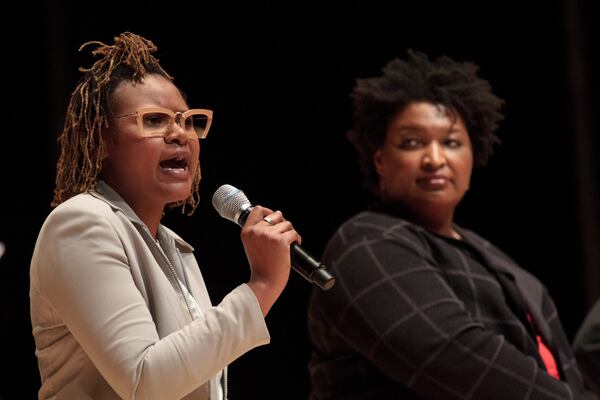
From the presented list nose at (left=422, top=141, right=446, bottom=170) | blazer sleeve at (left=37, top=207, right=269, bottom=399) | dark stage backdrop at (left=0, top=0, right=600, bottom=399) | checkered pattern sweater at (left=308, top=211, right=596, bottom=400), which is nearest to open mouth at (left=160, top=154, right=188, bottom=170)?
blazer sleeve at (left=37, top=207, right=269, bottom=399)

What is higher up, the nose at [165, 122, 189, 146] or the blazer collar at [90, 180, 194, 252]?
the nose at [165, 122, 189, 146]

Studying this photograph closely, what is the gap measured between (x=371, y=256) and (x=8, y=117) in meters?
1.24

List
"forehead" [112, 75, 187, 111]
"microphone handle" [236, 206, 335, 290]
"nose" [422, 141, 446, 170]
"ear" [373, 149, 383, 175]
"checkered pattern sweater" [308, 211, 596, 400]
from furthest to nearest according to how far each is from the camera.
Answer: "ear" [373, 149, 383, 175]
"nose" [422, 141, 446, 170]
"checkered pattern sweater" [308, 211, 596, 400]
"forehead" [112, 75, 187, 111]
"microphone handle" [236, 206, 335, 290]

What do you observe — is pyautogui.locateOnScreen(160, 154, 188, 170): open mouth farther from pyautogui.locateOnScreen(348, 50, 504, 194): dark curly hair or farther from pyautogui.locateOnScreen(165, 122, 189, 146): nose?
pyautogui.locateOnScreen(348, 50, 504, 194): dark curly hair

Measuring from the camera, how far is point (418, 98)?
8.82ft

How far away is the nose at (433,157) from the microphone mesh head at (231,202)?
114cm

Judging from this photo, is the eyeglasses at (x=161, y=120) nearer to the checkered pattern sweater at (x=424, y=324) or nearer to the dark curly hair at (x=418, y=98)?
the checkered pattern sweater at (x=424, y=324)

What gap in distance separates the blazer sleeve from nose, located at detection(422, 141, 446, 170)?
4.30 ft

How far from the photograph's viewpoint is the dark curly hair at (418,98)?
271 cm

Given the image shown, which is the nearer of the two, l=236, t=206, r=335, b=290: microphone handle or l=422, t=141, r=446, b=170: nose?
l=236, t=206, r=335, b=290: microphone handle

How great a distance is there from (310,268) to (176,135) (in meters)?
0.32

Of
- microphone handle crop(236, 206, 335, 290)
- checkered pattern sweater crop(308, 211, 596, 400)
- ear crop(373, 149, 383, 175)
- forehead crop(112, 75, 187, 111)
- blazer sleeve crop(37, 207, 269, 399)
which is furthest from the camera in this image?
ear crop(373, 149, 383, 175)

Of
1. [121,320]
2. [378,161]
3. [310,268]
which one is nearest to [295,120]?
[378,161]

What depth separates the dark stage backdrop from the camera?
2.81m
